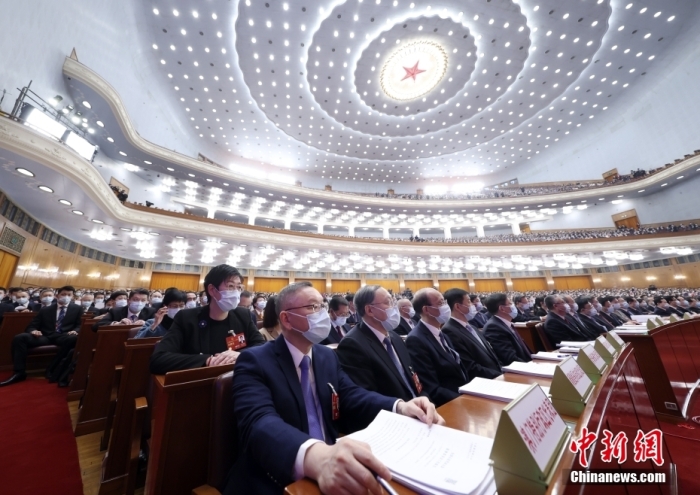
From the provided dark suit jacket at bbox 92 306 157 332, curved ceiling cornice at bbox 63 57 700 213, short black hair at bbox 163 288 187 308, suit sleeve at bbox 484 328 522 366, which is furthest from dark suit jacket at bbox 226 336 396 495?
curved ceiling cornice at bbox 63 57 700 213

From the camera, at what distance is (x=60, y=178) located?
5.85 m

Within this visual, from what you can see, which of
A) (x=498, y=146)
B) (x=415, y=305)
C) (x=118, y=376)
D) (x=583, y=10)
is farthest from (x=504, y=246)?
(x=118, y=376)

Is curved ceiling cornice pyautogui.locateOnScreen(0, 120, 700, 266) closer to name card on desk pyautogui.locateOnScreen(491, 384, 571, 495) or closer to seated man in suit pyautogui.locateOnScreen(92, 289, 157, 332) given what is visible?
seated man in suit pyautogui.locateOnScreen(92, 289, 157, 332)

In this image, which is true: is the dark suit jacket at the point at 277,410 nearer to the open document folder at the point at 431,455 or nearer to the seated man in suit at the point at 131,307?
the open document folder at the point at 431,455

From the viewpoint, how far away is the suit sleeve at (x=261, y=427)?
749 mm

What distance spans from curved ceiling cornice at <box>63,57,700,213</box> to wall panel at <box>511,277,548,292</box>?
561cm

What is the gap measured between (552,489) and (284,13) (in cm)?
1599

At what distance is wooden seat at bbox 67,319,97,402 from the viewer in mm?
3223

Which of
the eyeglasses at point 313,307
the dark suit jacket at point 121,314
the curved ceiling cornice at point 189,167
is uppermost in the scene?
the curved ceiling cornice at point 189,167

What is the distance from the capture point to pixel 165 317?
267 cm

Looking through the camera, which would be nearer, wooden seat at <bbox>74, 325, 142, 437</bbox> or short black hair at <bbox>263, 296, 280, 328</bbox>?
wooden seat at <bbox>74, 325, 142, 437</bbox>

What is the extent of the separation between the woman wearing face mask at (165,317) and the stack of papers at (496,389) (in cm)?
267

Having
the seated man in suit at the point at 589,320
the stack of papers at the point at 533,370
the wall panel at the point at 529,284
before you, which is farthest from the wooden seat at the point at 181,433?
the wall panel at the point at 529,284

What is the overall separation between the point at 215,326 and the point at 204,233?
420 inches
